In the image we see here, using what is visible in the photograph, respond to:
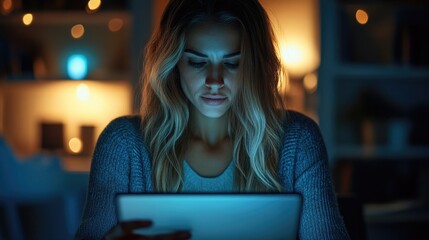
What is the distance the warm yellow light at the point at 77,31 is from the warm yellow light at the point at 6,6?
1.16 feet

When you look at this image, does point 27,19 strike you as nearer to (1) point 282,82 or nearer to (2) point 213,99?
(1) point 282,82

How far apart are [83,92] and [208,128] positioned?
2098 mm

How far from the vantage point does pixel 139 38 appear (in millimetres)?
3467

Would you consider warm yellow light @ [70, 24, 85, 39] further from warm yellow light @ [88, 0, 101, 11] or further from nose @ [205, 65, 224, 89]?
nose @ [205, 65, 224, 89]

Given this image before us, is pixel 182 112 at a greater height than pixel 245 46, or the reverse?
pixel 245 46

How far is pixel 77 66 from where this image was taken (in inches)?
144

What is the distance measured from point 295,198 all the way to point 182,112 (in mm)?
694

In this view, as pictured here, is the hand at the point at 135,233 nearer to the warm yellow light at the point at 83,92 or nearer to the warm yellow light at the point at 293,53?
the warm yellow light at the point at 83,92

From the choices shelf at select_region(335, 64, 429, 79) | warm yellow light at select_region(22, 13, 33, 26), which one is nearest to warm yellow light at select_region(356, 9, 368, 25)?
shelf at select_region(335, 64, 429, 79)

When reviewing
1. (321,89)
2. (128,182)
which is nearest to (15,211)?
(321,89)

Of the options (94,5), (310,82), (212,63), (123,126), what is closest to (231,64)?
(212,63)

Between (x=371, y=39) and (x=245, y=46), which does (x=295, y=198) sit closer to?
(x=245, y=46)

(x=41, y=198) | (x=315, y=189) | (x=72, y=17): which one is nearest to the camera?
(x=315, y=189)

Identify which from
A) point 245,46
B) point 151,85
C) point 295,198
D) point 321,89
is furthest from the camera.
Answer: point 321,89
